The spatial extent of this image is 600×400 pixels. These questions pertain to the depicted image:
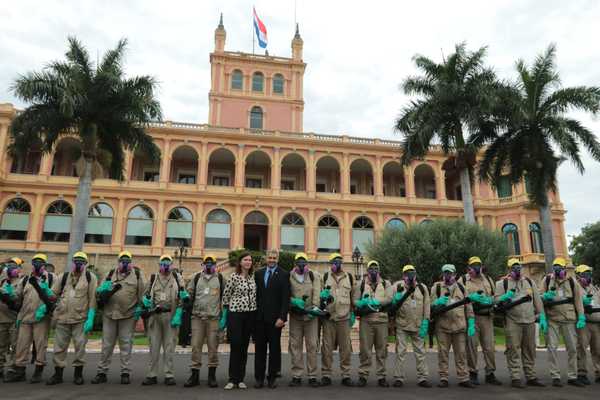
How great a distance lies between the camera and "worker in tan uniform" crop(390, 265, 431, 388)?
7.20m

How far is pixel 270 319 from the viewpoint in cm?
682

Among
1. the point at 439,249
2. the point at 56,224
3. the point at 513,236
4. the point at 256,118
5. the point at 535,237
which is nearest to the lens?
the point at 439,249

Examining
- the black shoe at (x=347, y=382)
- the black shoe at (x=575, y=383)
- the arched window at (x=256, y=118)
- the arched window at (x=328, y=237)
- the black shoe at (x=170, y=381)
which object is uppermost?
the arched window at (x=256, y=118)

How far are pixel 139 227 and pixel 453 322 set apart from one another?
27430 millimetres

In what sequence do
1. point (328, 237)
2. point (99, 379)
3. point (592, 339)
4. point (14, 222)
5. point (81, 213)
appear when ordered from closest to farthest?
point (99, 379)
point (592, 339)
point (81, 213)
point (14, 222)
point (328, 237)

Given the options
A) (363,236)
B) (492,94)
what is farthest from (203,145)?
(492,94)

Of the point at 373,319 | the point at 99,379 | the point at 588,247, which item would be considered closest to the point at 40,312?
the point at 99,379

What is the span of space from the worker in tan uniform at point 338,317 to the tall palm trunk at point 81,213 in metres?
13.7

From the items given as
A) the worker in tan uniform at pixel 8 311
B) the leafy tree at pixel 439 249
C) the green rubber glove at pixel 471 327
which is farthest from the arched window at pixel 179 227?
the green rubber glove at pixel 471 327

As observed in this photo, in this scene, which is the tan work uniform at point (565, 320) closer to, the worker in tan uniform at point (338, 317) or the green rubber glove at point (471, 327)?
the green rubber glove at point (471, 327)

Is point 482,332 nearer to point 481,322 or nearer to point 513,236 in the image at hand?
point 481,322

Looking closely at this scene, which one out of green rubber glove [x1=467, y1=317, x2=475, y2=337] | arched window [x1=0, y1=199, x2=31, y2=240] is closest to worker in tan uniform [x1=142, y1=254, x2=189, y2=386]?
green rubber glove [x1=467, y1=317, x2=475, y2=337]

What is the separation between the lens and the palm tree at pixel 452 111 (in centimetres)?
1989

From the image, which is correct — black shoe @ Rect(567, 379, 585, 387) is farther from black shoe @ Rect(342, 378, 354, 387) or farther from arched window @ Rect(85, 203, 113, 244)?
arched window @ Rect(85, 203, 113, 244)
